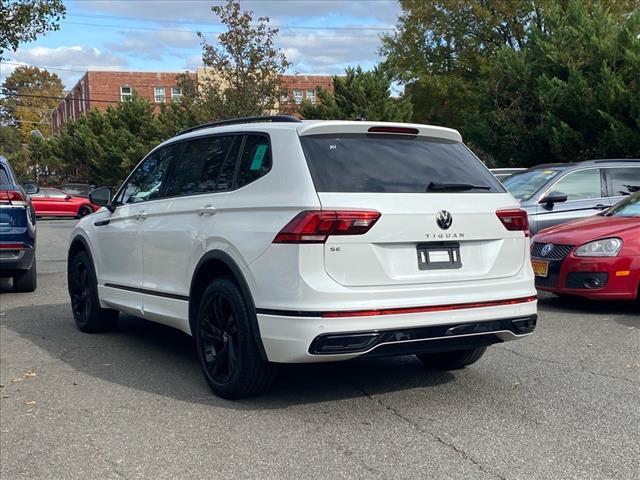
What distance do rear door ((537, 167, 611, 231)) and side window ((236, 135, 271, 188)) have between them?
6116 millimetres

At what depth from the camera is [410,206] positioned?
4.43m

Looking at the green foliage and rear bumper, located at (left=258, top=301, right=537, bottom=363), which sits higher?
the green foliage

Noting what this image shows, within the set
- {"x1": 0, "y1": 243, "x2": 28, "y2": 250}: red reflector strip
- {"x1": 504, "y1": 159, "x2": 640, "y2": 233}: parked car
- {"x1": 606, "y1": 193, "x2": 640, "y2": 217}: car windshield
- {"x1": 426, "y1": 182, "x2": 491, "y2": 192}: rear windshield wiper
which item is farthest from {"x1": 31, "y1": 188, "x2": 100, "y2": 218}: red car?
{"x1": 426, "y1": 182, "x2": 491, "y2": 192}: rear windshield wiper

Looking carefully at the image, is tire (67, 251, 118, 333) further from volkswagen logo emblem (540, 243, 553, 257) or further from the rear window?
volkswagen logo emblem (540, 243, 553, 257)

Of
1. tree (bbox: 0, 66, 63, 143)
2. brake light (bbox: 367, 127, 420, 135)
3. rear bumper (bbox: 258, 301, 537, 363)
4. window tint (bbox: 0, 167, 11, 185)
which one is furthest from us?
tree (bbox: 0, 66, 63, 143)

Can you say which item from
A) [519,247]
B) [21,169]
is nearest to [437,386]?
[519,247]

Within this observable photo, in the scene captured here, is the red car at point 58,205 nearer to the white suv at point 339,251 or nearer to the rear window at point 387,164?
the white suv at point 339,251

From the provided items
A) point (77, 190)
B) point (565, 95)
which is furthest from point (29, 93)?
point (565, 95)

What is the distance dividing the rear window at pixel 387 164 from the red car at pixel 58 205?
28955 millimetres

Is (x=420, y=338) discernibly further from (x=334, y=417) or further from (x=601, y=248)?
(x=601, y=248)

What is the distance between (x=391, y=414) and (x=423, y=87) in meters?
35.7

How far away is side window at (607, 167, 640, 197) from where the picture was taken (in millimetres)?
10484

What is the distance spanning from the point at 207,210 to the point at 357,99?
2402 cm

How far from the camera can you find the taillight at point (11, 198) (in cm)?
935
